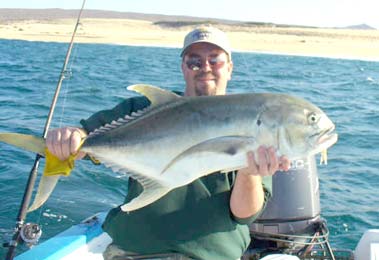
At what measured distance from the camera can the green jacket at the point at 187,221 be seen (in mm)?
3406

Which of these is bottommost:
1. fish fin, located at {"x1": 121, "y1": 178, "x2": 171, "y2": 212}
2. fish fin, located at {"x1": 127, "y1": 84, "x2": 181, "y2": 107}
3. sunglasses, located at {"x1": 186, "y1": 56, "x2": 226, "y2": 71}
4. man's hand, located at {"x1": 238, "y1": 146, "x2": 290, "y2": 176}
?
fish fin, located at {"x1": 121, "y1": 178, "x2": 171, "y2": 212}

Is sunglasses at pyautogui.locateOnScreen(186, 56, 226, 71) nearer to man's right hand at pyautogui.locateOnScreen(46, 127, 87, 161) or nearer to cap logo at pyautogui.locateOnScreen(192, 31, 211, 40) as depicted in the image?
cap logo at pyautogui.locateOnScreen(192, 31, 211, 40)

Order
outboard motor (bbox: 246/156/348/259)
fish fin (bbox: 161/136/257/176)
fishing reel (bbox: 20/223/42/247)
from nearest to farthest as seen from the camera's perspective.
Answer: fish fin (bbox: 161/136/257/176) → fishing reel (bbox: 20/223/42/247) → outboard motor (bbox: 246/156/348/259)

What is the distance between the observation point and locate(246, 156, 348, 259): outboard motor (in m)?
4.68

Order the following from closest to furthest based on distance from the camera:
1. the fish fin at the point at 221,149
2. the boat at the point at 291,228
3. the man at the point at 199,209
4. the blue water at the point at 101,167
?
the fish fin at the point at 221,149 < the man at the point at 199,209 < the boat at the point at 291,228 < the blue water at the point at 101,167

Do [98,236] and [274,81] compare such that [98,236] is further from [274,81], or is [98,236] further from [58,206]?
[274,81]

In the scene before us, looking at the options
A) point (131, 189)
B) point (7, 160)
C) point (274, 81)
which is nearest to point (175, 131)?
point (131, 189)

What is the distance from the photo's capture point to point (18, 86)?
17766 millimetres

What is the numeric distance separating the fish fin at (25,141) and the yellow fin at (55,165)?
0.13ft

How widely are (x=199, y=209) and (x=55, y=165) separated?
945mm

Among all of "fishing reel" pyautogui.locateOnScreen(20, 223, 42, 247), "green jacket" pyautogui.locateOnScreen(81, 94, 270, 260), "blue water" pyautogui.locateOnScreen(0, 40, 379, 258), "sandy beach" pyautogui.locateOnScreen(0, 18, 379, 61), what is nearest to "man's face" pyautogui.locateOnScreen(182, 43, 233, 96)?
"green jacket" pyautogui.locateOnScreen(81, 94, 270, 260)

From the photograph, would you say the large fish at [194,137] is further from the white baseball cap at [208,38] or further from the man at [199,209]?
the white baseball cap at [208,38]

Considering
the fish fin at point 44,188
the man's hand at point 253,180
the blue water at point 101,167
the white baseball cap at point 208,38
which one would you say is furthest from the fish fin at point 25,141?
the blue water at point 101,167

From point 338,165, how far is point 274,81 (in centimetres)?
1483
